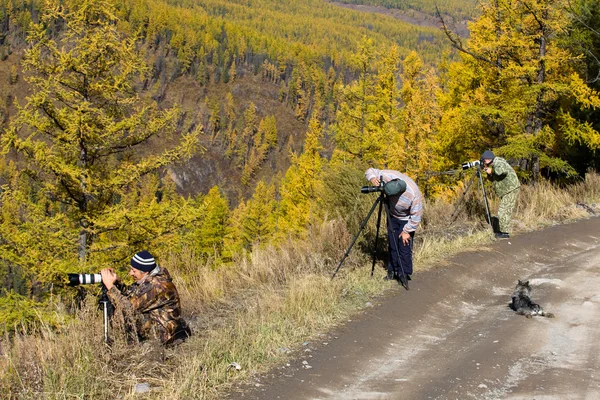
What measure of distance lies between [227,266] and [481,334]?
435 cm

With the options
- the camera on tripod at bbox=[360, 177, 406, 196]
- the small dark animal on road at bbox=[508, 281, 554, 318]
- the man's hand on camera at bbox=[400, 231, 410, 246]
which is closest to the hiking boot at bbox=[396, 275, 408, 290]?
the man's hand on camera at bbox=[400, 231, 410, 246]

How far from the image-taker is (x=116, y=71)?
15.7 meters

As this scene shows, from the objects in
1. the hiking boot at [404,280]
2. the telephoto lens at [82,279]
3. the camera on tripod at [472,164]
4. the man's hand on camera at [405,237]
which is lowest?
the hiking boot at [404,280]

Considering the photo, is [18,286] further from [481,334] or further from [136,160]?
[481,334]

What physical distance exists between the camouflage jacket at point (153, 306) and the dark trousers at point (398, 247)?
2.84 metres

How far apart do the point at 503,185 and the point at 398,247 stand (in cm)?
400

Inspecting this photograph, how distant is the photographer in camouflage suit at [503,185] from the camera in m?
9.91

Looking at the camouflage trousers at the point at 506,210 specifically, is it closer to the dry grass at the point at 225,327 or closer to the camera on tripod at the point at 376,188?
the dry grass at the point at 225,327

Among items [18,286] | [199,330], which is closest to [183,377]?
[199,330]

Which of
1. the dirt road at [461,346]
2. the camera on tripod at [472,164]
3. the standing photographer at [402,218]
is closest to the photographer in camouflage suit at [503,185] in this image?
the camera on tripod at [472,164]

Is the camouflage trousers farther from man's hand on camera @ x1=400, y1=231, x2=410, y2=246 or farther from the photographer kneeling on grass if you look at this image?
the photographer kneeling on grass

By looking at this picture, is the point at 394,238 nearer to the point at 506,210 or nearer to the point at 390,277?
the point at 390,277

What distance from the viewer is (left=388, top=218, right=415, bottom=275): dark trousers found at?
6.95m

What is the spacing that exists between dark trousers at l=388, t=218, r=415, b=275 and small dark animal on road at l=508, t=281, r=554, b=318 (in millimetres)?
1277
